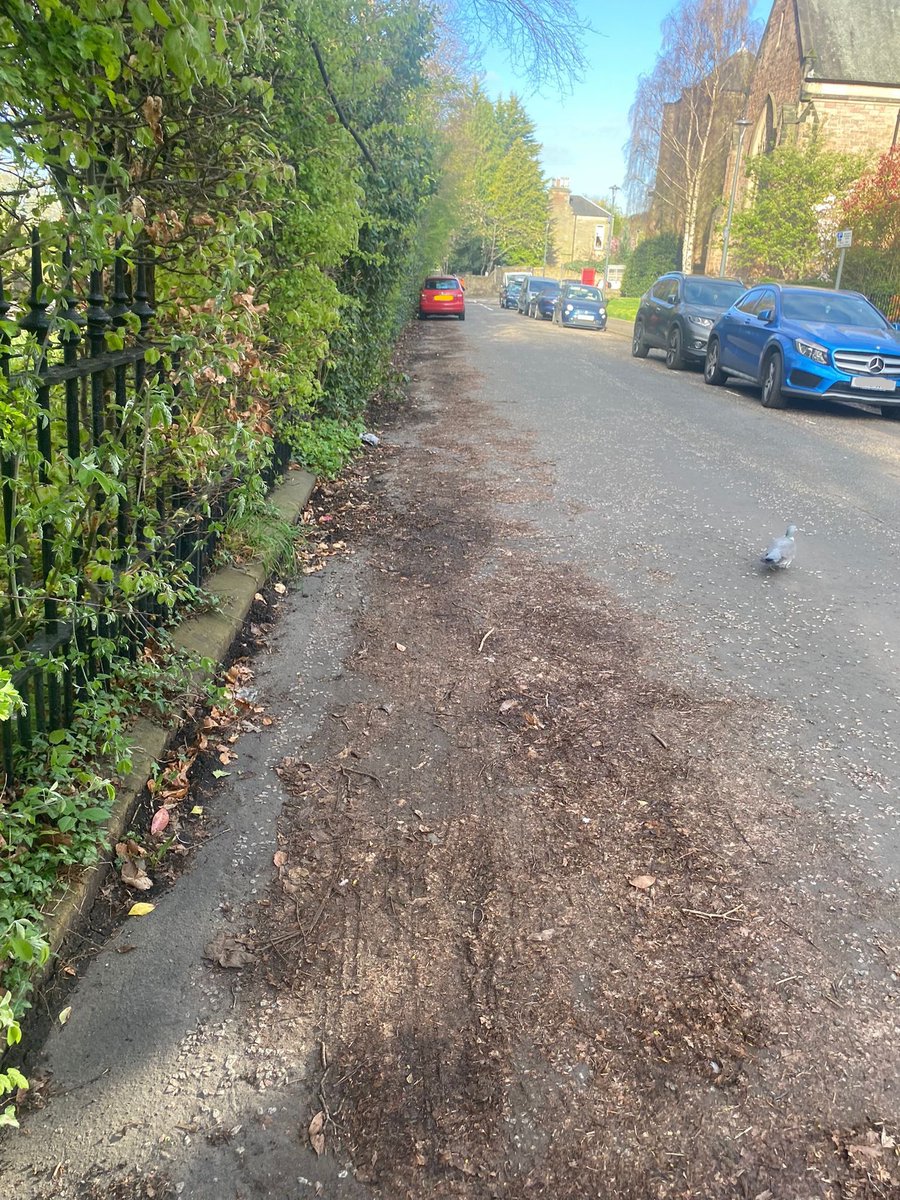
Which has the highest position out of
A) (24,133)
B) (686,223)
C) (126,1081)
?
(686,223)

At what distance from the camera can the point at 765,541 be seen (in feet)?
22.1

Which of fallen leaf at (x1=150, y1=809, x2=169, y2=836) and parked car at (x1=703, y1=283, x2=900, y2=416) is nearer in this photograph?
fallen leaf at (x1=150, y1=809, x2=169, y2=836)

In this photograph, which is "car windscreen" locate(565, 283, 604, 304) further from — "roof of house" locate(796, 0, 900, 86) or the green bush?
the green bush

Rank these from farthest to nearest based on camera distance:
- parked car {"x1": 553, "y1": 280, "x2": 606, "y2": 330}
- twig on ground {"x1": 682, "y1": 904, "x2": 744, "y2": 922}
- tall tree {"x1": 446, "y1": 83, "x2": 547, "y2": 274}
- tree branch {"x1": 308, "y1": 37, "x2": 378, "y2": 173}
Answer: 1. tall tree {"x1": 446, "y1": 83, "x2": 547, "y2": 274}
2. parked car {"x1": 553, "y1": 280, "x2": 606, "y2": 330}
3. tree branch {"x1": 308, "y1": 37, "x2": 378, "y2": 173}
4. twig on ground {"x1": 682, "y1": 904, "x2": 744, "y2": 922}

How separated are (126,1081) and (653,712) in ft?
8.59

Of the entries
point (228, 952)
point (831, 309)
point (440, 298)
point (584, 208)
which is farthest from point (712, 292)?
point (584, 208)

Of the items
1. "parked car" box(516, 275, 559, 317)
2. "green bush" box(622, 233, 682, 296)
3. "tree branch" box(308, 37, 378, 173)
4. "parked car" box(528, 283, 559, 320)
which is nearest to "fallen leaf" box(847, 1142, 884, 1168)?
"tree branch" box(308, 37, 378, 173)

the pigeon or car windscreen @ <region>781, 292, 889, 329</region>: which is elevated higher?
car windscreen @ <region>781, 292, 889, 329</region>

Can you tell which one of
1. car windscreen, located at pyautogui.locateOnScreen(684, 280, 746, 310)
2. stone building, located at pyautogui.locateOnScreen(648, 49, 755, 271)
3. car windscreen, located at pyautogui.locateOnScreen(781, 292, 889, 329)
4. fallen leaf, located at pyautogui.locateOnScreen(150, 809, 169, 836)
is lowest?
fallen leaf, located at pyautogui.locateOnScreen(150, 809, 169, 836)

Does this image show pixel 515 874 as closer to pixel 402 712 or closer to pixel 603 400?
pixel 402 712

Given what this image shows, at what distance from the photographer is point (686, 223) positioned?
44312mm

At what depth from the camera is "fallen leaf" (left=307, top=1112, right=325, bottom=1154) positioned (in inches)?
81.7

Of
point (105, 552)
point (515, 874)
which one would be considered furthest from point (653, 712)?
point (105, 552)

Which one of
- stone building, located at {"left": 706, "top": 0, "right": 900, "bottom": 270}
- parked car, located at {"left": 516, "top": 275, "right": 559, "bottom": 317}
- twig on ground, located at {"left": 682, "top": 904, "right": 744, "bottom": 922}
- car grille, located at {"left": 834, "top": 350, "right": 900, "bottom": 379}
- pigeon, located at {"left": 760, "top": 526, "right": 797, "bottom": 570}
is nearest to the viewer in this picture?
twig on ground, located at {"left": 682, "top": 904, "right": 744, "bottom": 922}
